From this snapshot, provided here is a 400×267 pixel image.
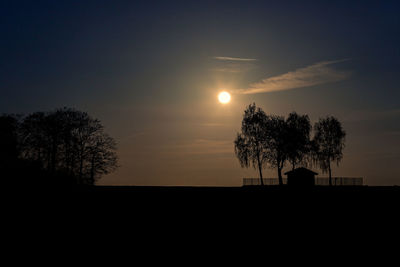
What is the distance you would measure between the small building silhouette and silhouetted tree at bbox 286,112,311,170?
24.4 feet

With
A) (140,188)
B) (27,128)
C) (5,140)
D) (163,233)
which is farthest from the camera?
(27,128)

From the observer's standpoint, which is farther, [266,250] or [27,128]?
[27,128]

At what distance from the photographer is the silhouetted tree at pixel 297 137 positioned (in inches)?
2408

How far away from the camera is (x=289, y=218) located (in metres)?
12.3

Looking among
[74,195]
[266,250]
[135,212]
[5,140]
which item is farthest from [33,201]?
[5,140]

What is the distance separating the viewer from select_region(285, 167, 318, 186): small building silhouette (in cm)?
5319

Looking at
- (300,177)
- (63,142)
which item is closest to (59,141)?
(63,142)

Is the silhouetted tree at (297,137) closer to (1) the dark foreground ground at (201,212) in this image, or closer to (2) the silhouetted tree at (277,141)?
(2) the silhouetted tree at (277,141)

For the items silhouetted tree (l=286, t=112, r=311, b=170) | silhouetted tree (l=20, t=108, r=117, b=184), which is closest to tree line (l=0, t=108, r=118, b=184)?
silhouetted tree (l=20, t=108, r=117, b=184)

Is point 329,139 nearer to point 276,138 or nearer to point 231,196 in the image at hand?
point 276,138

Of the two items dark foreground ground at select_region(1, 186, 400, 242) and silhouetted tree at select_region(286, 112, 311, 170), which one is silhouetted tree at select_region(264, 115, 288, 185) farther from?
→ dark foreground ground at select_region(1, 186, 400, 242)

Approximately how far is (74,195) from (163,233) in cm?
373

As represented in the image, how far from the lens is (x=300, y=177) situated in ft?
176

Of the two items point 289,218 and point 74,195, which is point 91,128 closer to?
point 74,195
